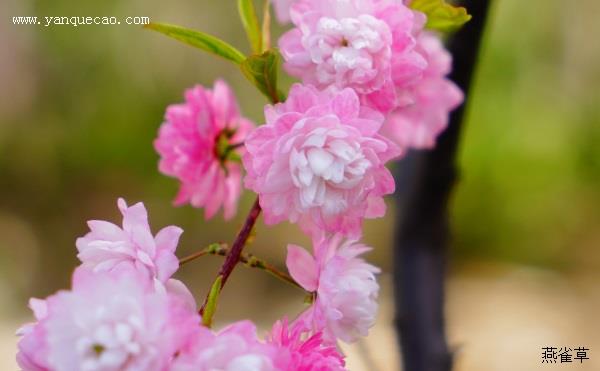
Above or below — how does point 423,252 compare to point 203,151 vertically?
above

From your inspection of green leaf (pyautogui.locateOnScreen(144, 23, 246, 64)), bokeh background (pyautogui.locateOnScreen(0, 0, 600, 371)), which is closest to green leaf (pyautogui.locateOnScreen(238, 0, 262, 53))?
Result: green leaf (pyautogui.locateOnScreen(144, 23, 246, 64))

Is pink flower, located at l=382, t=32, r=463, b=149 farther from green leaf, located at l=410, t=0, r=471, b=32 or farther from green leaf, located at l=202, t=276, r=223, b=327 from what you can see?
green leaf, located at l=202, t=276, r=223, b=327

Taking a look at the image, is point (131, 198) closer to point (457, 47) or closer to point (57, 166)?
point (57, 166)

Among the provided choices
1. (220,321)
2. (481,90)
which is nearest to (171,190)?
(220,321)

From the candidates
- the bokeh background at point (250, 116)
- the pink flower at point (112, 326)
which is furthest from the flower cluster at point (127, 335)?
the bokeh background at point (250, 116)

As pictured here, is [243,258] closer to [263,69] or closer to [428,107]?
[263,69]

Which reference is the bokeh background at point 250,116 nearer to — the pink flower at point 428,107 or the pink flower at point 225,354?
the pink flower at point 428,107

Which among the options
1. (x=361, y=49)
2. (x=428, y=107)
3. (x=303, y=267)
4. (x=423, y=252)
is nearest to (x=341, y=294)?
(x=303, y=267)
